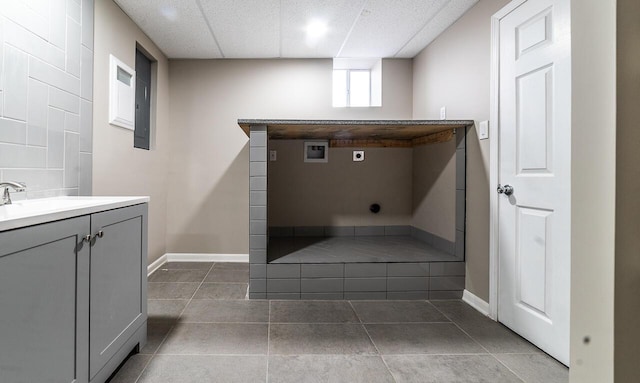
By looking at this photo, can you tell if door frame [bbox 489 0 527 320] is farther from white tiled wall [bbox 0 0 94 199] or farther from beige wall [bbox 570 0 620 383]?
white tiled wall [bbox 0 0 94 199]

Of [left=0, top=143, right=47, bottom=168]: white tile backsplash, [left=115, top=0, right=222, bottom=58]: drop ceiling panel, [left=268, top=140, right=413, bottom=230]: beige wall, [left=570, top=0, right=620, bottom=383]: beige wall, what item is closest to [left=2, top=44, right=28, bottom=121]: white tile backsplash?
[left=0, top=143, right=47, bottom=168]: white tile backsplash

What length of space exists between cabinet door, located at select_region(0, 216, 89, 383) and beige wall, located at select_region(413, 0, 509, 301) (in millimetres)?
2373

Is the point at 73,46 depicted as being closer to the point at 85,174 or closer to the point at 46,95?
the point at 46,95

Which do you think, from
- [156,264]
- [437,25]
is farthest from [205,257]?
[437,25]

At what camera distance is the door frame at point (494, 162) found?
2.10m

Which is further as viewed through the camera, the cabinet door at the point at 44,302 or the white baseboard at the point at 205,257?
the white baseboard at the point at 205,257

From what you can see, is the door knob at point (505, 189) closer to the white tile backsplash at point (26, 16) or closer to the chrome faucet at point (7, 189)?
the chrome faucet at point (7, 189)

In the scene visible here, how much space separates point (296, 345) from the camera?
5.83 feet

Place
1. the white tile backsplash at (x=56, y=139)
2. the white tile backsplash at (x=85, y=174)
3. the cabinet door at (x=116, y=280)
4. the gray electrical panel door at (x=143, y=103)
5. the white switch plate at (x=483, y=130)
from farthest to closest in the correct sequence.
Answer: the gray electrical panel door at (x=143, y=103)
the white switch plate at (x=483, y=130)
the white tile backsplash at (x=85, y=174)
the white tile backsplash at (x=56, y=139)
the cabinet door at (x=116, y=280)

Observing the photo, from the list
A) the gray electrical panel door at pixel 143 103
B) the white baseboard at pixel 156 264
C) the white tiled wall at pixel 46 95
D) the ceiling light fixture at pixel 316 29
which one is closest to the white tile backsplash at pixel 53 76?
the white tiled wall at pixel 46 95

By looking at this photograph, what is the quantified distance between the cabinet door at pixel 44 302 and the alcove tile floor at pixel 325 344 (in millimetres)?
471

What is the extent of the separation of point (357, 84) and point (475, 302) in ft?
9.05

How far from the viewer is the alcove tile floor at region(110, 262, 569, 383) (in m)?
1.51

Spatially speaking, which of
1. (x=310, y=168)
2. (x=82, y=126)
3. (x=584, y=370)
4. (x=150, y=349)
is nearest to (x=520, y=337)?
(x=584, y=370)
